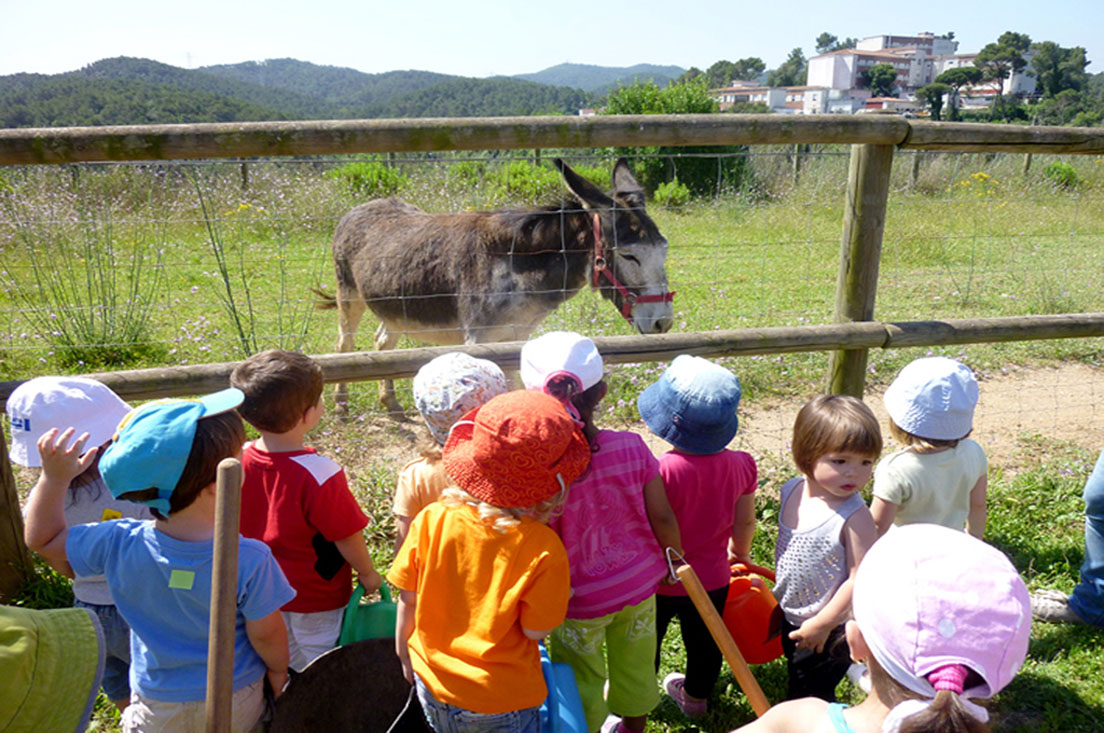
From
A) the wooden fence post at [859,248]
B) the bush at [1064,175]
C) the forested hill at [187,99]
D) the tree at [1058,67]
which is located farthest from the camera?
the tree at [1058,67]

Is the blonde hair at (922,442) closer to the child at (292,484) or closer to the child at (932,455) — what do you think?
the child at (932,455)

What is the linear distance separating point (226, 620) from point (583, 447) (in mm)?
906

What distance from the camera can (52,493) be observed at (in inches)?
77.5

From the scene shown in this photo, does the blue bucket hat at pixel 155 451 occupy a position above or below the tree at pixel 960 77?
below

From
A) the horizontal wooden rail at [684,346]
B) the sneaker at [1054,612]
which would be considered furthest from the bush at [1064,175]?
the sneaker at [1054,612]

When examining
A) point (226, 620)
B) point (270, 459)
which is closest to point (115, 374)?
point (270, 459)

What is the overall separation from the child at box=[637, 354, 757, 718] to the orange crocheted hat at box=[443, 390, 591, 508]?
2.02 ft

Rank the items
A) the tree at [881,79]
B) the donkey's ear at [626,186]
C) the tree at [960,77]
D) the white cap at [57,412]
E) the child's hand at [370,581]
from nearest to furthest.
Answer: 1. the white cap at [57,412]
2. the child's hand at [370,581]
3. the donkey's ear at [626,186]
4. the tree at [960,77]
5. the tree at [881,79]

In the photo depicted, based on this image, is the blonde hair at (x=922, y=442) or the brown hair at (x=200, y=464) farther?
the blonde hair at (x=922, y=442)

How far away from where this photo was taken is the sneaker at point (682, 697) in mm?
2615

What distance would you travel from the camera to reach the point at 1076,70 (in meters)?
107

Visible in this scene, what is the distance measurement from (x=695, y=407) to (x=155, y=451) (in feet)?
5.00

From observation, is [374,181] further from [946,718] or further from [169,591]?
[946,718]

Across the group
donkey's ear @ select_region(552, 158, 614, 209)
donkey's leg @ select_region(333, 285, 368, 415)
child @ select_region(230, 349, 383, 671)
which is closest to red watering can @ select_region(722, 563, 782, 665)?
child @ select_region(230, 349, 383, 671)
